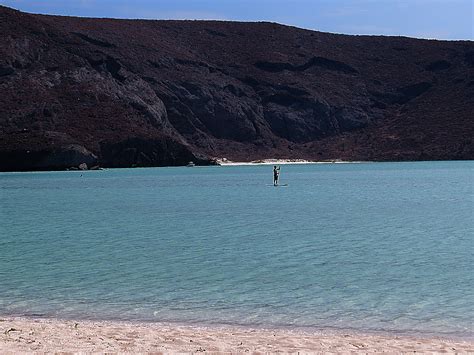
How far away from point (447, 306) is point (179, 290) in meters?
6.79

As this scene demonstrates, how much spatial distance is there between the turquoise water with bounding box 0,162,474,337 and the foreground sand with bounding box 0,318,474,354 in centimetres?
116

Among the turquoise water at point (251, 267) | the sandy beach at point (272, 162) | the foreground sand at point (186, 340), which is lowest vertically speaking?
the sandy beach at point (272, 162)

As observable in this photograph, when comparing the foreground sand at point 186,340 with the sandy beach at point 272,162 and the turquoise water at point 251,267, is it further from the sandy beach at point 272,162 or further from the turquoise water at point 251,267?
the sandy beach at point 272,162

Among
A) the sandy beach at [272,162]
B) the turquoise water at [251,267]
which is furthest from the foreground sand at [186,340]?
the sandy beach at [272,162]

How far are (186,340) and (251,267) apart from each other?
1001 cm

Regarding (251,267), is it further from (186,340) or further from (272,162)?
(272,162)

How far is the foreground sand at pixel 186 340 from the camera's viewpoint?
13445 millimetres

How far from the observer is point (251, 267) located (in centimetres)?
2431

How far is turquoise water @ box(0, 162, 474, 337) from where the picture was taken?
58.2ft

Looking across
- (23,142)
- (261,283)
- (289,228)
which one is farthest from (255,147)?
(261,283)

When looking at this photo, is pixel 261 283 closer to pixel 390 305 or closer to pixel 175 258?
pixel 390 305

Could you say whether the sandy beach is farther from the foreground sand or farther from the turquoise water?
the foreground sand

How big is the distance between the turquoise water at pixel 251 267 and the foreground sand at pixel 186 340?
116 centimetres

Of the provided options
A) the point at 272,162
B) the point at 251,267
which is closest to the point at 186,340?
the point at 251,267
